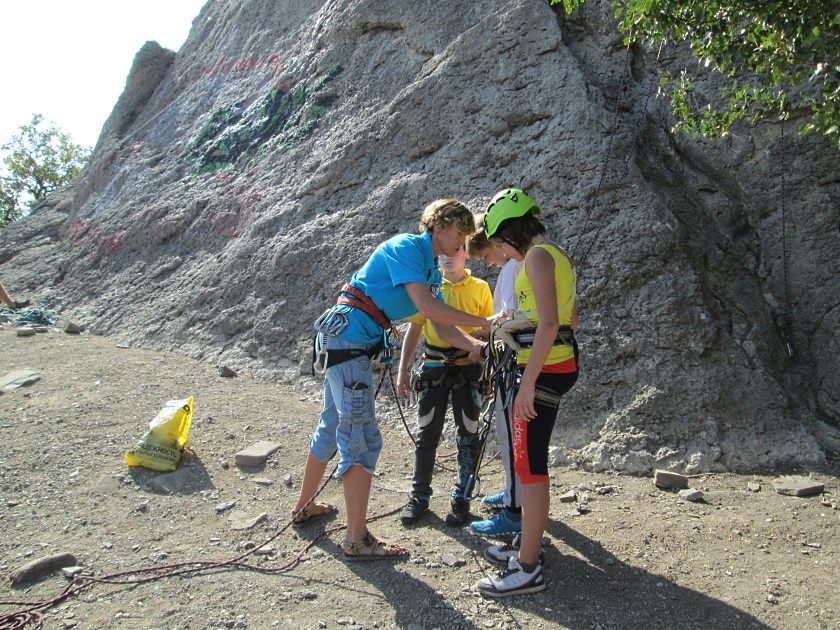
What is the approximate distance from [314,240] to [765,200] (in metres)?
4.36

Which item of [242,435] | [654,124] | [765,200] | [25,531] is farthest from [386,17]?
[25,531]

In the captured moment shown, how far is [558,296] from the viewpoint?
9.53 feet

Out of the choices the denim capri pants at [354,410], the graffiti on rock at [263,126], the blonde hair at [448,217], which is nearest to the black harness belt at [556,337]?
the blonde hair at [448,217]

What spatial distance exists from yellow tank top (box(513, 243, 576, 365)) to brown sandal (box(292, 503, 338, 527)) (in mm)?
1562

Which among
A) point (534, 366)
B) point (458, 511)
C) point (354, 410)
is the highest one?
point (534, 366)

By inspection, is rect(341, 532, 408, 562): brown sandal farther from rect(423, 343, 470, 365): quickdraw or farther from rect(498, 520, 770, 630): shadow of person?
rect(423, 343, 470, 365): quickdraw

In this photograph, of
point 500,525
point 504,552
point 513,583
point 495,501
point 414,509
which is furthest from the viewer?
point 495,501

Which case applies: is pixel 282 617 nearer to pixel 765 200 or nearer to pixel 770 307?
pixel 770 307

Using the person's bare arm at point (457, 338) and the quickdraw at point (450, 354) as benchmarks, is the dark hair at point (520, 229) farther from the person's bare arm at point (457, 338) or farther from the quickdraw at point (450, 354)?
the quickdraw at point (450, 354)

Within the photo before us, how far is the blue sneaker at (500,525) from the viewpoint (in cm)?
340

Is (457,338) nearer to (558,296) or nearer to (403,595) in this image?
(558,296)

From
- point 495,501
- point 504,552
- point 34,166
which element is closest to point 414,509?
point 495,501

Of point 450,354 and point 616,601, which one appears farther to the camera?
point 450,354

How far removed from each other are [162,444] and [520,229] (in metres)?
2.90
